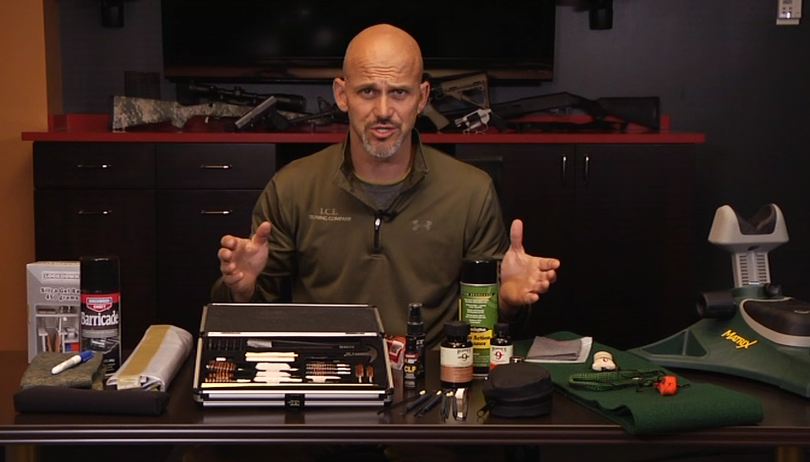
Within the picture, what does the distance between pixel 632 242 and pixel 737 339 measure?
2.23 meters

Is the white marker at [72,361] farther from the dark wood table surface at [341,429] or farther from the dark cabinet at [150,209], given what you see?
the dark cabinet at [150,209]

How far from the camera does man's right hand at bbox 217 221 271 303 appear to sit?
5.98ft

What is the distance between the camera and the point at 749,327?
1.70m

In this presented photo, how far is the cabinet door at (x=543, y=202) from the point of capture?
385 centimetres

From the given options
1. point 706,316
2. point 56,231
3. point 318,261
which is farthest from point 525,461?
point 56,231

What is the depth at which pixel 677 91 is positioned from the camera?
4.33 meters

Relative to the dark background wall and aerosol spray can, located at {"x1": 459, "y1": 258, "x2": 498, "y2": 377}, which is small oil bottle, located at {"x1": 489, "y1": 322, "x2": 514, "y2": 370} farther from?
the dark background wall

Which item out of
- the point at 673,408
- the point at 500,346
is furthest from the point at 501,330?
the point at 673,408

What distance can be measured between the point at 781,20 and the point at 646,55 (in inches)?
23.2

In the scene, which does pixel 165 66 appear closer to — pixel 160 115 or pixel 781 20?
pixel 160 115

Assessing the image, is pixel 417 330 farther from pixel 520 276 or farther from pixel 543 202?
pixel 543 202

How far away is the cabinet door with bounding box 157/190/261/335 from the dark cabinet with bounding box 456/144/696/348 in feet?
3.46

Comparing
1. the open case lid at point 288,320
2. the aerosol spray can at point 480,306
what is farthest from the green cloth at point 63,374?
the aerosol spray can at point 480,306

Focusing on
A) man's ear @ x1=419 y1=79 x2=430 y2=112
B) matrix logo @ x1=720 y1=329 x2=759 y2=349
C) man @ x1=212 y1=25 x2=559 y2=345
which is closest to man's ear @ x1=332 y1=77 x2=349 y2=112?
man @ x1=212 y1=25 x2=559 y2=345
